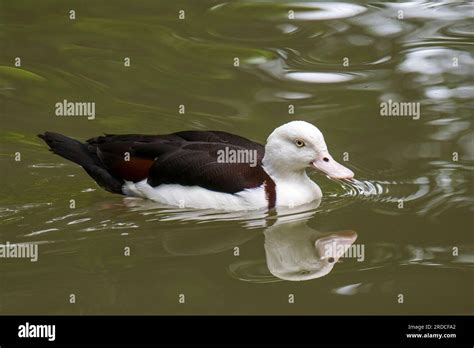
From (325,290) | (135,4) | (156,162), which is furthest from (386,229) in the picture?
(135,4)

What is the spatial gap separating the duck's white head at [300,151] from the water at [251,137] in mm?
479

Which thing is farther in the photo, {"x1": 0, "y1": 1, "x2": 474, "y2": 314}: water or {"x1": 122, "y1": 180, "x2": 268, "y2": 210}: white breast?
{"x1": 122, "y1": 180, "x2": 268, "y2": 210}: white breast

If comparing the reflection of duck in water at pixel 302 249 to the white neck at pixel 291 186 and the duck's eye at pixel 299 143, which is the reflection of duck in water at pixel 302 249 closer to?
the white neck at pixel 291 186

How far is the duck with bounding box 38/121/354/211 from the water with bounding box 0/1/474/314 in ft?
0.59

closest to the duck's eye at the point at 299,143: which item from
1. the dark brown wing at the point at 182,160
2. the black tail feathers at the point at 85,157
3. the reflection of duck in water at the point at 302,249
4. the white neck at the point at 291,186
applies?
the white neck at the point at 291,186

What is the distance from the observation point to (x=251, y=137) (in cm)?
1426

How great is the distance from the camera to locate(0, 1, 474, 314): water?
10.7 meters

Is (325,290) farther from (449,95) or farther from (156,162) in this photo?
(449,95)

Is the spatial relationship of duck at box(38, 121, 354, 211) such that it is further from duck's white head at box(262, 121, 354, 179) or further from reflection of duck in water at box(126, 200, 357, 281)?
reflection of duck in water at box(126, 200, 357, 281)

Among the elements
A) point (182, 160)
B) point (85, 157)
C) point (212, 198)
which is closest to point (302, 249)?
point (212, 198)

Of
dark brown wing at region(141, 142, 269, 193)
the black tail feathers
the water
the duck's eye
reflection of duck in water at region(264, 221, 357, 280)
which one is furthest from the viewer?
the black tail feathers

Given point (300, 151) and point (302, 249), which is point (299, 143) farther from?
point (302, 249)

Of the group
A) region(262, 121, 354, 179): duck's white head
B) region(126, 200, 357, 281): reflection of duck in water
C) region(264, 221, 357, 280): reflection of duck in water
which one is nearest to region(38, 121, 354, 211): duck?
region(262, 121, 354, 179): duck's white head

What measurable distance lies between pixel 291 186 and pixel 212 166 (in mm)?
940
